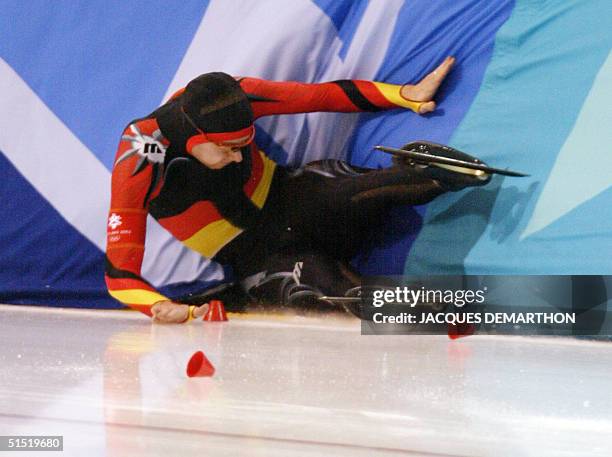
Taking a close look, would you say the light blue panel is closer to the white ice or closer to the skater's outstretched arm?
the skater's outstretched arm

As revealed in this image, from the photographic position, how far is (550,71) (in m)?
2.82

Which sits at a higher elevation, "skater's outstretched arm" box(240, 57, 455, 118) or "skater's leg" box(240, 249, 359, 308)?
"skater's outstretched arm" box(240, 57, 455, 118)

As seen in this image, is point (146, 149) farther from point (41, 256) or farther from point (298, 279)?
point (41, 256)

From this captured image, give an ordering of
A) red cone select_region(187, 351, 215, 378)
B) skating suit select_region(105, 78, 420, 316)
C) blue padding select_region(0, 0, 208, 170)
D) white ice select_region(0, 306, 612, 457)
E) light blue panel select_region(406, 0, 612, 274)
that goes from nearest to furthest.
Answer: white ice select_region(0, 306, 612, 457)
red cone select_region(187, 351, 215, 378)
light blue panel select_region(406, 0, 612, 274)
skating suit select_region(105, 78, 420, 316)
blue padding select_region(0, 0, 208, 170)

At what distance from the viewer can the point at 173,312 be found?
9.78ft

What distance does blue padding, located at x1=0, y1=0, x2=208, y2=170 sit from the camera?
3.51 metres

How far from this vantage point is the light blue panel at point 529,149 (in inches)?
106

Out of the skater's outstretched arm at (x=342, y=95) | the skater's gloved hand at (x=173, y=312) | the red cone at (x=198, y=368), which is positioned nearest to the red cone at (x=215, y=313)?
the skater's gloved hand at (x=173, y=312)

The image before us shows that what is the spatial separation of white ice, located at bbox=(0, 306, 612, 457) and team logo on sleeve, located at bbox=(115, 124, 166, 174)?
2.54 ft

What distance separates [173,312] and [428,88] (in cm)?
114

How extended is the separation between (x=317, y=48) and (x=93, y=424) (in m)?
2.18

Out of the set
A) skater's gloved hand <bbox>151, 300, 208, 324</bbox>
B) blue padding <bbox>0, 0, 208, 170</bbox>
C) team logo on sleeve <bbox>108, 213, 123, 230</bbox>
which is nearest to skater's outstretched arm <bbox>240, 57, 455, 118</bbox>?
blue padding <bbox>0, 0, 208, 170</bbox>

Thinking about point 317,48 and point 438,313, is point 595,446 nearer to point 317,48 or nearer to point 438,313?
point 438,313

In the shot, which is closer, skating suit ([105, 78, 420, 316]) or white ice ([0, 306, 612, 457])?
white ice ([0, 306, 612, 457])
